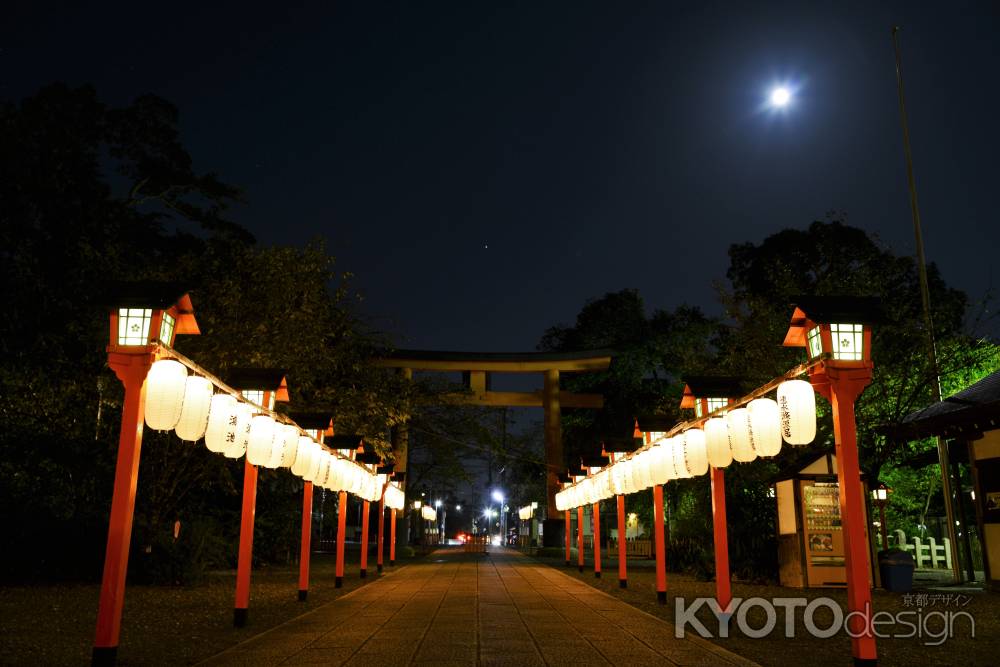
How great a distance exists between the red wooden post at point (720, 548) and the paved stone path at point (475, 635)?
3.00ft

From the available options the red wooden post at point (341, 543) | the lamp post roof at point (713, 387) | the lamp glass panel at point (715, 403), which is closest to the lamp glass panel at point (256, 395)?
the red wooden post at point (341, 543)

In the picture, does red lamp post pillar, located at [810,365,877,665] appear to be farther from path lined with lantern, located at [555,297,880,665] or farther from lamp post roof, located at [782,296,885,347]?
lamp post roof, located at [782,296,885,347]

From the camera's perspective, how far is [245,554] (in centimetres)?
1085

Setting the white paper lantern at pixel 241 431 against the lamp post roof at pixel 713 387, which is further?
the lamp post roof at pixel 713 387

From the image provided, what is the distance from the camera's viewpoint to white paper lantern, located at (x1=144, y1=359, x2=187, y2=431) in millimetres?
7836

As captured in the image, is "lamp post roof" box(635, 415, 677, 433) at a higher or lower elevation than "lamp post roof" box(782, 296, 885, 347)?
lower

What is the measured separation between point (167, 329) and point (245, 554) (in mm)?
4214

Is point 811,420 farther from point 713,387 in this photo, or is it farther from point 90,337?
point 90,337

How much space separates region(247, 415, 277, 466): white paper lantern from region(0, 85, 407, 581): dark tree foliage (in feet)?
12.7

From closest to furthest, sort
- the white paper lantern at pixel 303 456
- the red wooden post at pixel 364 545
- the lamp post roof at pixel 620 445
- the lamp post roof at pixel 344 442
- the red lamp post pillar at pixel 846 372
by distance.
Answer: the red lamp post pillar at pixel 846 372 → the white paper lantern at pixel 303 456 → the lamp post roof at pixel 344 442 → the lamp post roof at pixel 620 445 → the red wooden post at pixel 364 545

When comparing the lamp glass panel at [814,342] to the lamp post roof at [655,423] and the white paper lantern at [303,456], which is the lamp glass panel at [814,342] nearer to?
the lamp post roof at [655,423]

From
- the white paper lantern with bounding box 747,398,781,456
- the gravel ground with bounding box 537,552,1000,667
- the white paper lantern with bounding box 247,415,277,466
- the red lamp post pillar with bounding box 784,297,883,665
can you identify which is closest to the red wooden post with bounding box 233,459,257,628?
the white paper lantern with bounding box 247,415,277,466

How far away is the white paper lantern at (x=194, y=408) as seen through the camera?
8242 mm

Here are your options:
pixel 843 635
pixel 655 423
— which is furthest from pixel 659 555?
pixel 843 635
